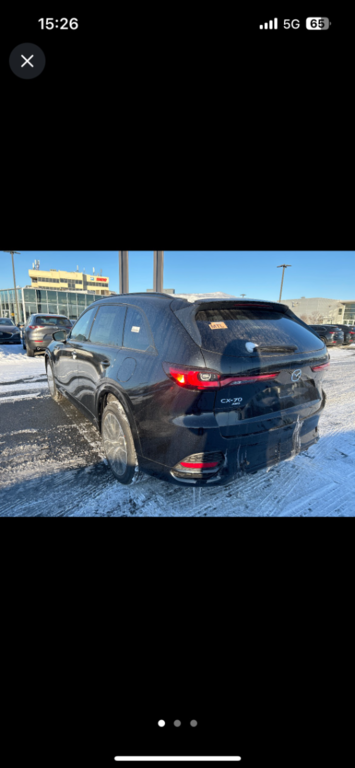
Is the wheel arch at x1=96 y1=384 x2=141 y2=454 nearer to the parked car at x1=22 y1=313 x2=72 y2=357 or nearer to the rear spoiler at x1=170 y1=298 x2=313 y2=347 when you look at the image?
the rear spoiler at x1=170 y1=298 x2=313 y2=347

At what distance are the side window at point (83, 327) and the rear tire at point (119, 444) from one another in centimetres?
121

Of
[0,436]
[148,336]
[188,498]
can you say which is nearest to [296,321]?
[148,336]

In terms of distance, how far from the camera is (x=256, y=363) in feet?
6.08

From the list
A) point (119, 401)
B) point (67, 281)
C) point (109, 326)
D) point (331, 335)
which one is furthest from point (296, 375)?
point (67, 281)

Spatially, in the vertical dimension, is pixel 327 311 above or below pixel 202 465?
below

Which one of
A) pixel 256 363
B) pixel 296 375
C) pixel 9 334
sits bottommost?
pixel 9 334

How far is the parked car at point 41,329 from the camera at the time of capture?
9.51m

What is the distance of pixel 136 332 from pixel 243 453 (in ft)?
4.07

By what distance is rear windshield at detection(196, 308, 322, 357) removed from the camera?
1.85m

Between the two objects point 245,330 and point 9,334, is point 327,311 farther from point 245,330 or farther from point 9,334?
point 245,330

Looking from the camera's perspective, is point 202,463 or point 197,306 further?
point 197,306

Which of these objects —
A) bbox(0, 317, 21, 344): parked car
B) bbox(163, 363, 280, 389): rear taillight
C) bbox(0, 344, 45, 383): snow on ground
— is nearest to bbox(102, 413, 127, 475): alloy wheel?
bbox(163, 363, 280, 389): rear taillight
